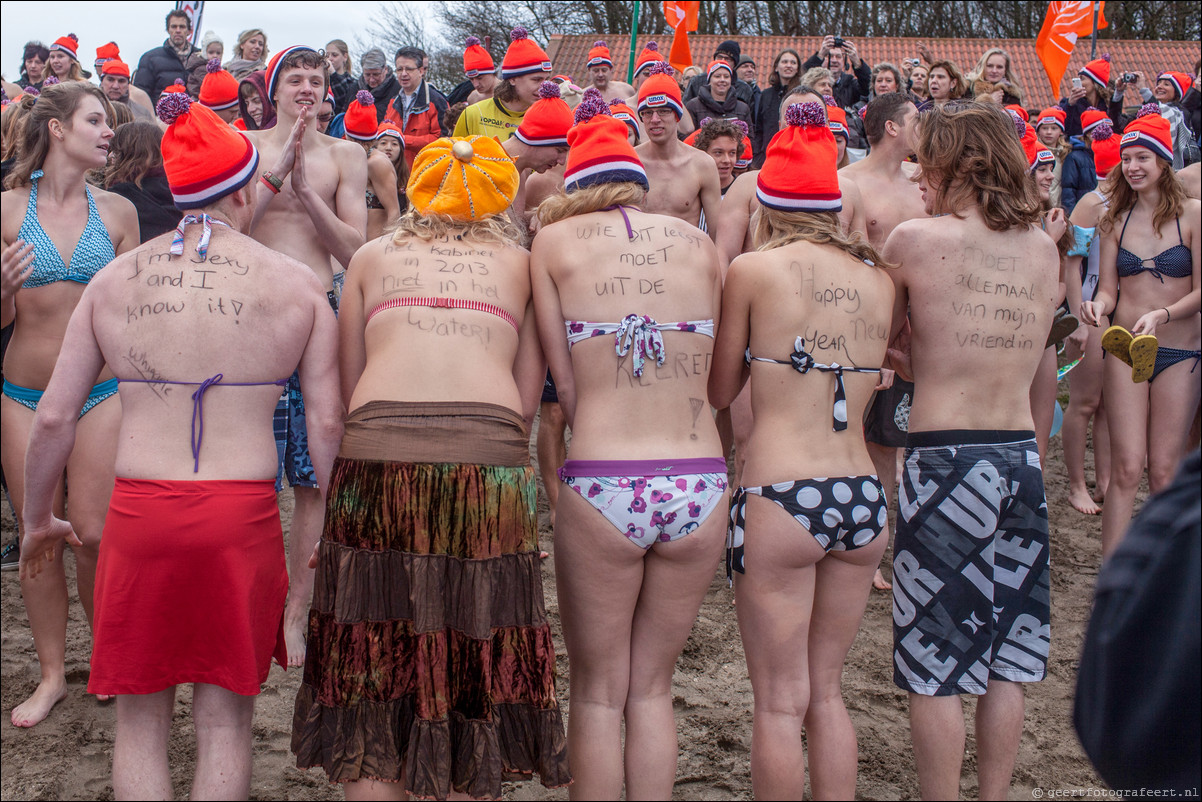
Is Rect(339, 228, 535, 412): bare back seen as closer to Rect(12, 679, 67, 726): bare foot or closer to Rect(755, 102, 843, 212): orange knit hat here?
Rect(755, 102, 843, 212): orange knit hat

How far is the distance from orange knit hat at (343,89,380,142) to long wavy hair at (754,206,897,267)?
4.56 m

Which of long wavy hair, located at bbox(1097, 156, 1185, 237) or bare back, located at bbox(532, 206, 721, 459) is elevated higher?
long wavy hair, located at bbox(1097, 156, 1185, 237)

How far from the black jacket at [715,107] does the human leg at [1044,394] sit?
5216 mm

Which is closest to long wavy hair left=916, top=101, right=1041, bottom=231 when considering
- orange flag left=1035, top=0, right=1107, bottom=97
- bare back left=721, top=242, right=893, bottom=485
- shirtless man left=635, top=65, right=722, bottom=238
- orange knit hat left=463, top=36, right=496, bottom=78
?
bare back left=721, top=242, right=893, bottom=485

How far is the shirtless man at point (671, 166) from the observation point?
6.00m

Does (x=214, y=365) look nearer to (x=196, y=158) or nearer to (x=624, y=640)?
(x=196, y=158)

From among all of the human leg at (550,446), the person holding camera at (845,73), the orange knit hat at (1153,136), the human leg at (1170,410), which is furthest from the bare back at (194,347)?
the person holding camera at (845,73)

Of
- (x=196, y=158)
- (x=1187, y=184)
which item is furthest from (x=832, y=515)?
(x=1187, y=184)

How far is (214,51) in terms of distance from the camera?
1066 cm

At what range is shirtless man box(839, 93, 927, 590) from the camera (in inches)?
193

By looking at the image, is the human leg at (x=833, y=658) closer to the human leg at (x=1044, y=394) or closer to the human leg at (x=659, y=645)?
the human leg at (x=659, y=645)

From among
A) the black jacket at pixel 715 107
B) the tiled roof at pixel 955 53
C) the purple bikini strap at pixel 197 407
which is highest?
the tiled roof at pixel 955 53

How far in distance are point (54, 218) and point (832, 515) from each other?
10.8ft

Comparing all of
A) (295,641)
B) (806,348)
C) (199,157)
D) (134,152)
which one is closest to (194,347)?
(199,157)
